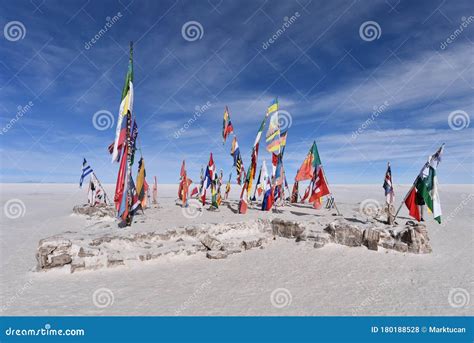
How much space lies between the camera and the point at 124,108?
15.1 m

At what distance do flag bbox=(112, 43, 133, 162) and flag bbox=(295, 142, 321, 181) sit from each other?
511 inches

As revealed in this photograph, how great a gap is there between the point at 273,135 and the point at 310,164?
12.5ft

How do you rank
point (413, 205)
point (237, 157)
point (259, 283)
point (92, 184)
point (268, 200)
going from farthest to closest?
1. point (92, 184)
2. point (237, 157)
3. point (268, 200)
4. point (413, 205)
5. point (259, 283)

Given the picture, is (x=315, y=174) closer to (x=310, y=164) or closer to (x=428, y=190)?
A: (x=310, y=164)

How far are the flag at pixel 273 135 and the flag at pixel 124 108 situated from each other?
10498 mm

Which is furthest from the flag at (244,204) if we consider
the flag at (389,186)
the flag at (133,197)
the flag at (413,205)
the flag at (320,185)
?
the flag at (389,186)

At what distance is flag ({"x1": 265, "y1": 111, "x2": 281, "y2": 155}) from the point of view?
21.2m

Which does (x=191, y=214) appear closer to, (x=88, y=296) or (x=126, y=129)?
(x=126, y=129)

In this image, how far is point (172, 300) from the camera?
1002cm

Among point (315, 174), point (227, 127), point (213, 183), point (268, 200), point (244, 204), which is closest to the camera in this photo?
point (315, 174)

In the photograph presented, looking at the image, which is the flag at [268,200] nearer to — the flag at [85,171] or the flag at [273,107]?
the flag at [273,107]

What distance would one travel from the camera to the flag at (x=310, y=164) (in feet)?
66.6

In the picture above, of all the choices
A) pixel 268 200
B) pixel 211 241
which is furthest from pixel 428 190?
pixel 211 241

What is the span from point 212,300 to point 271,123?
1464 cm
